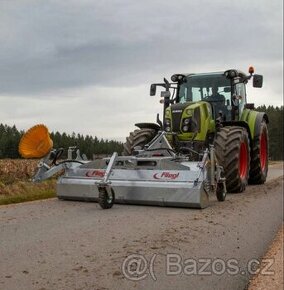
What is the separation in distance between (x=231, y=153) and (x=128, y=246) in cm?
494

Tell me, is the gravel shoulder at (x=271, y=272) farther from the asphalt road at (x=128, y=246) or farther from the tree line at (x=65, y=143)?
the tree line at (x=65, y=143)

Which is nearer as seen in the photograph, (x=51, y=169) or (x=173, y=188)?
(x=173, y=188)

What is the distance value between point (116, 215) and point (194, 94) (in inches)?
214

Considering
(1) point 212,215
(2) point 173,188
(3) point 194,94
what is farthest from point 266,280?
(3) point 194,94

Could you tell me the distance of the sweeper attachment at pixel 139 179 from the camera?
703cm

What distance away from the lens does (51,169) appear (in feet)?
25.8

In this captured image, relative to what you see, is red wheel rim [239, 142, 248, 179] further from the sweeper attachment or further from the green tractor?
the sweeper attachment

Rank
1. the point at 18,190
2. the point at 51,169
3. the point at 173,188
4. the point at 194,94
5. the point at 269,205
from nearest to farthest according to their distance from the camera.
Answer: the point at 173,188 → the point at 51,169 → the point at 269,205 → the point at 18,190 → the point at 194,94

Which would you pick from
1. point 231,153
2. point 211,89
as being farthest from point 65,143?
point 211,89

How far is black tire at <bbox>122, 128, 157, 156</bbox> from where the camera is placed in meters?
10.3

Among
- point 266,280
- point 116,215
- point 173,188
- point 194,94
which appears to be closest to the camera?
point 266,280

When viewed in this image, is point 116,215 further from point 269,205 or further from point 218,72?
point 218,72

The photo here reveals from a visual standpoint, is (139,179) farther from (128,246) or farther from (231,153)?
(128,246)

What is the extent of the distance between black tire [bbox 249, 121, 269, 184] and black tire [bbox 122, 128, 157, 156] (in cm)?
282
